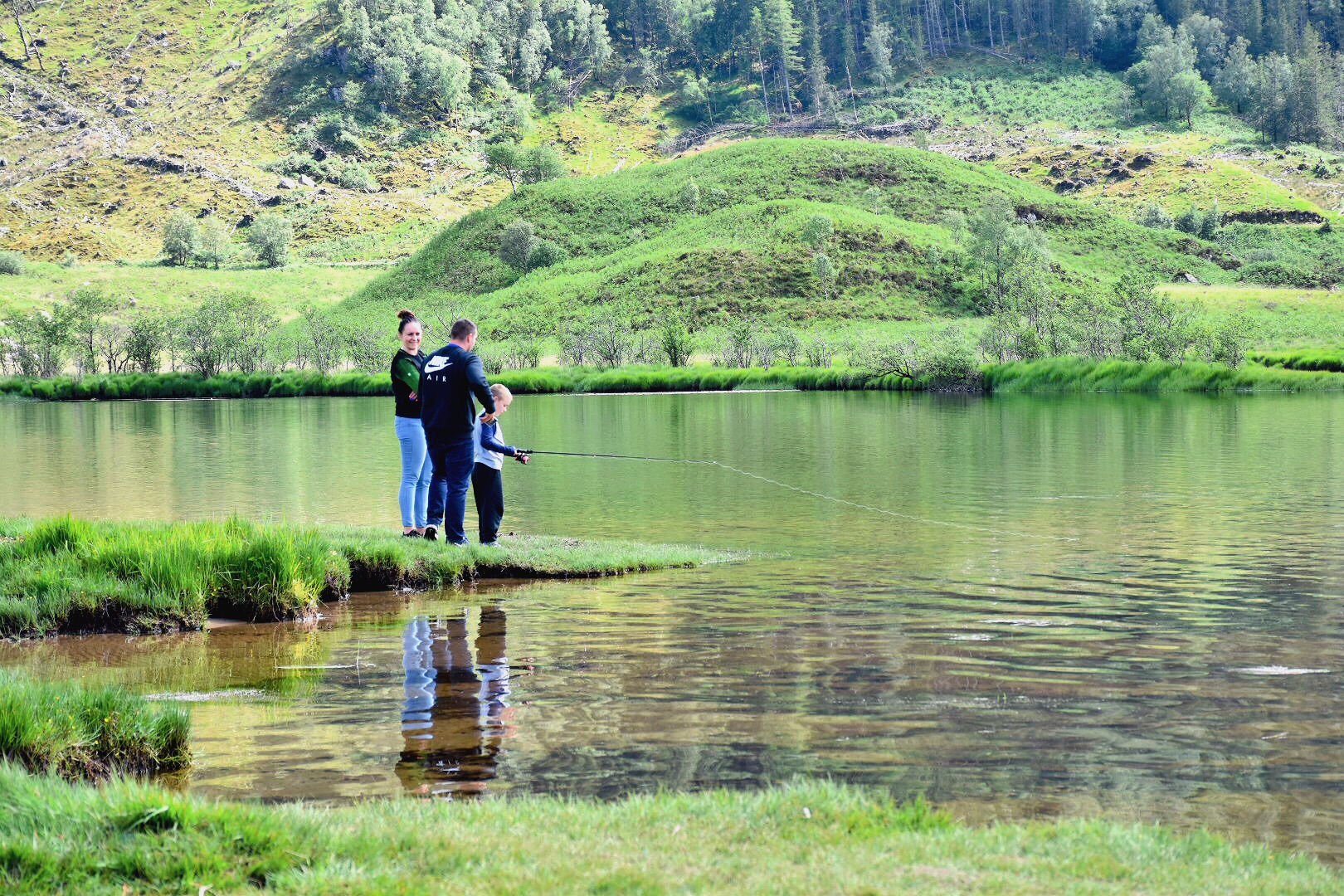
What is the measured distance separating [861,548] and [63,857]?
42.8 feet

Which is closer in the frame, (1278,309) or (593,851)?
(593,851)

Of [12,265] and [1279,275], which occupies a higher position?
[12,265]

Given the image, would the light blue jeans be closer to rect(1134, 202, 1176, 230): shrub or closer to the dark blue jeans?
the dark blue jeans

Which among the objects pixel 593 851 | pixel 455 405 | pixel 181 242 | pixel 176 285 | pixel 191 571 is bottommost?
pixel 593 851

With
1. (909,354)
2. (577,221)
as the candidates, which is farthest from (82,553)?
(577,221)

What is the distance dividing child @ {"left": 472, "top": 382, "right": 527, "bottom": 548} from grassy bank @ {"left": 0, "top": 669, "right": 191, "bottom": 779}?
7381mm

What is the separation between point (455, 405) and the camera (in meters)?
14.0

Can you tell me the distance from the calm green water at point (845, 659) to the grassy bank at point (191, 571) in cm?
49

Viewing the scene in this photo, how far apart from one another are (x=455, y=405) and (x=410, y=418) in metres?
1.25

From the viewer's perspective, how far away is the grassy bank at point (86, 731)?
21.4ft

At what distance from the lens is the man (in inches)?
547

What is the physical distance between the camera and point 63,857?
475 centimetres

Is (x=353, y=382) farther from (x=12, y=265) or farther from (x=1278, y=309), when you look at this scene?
(x=12, y=265)

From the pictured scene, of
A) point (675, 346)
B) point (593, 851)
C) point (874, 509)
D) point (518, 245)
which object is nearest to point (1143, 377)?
point (675, 346)
